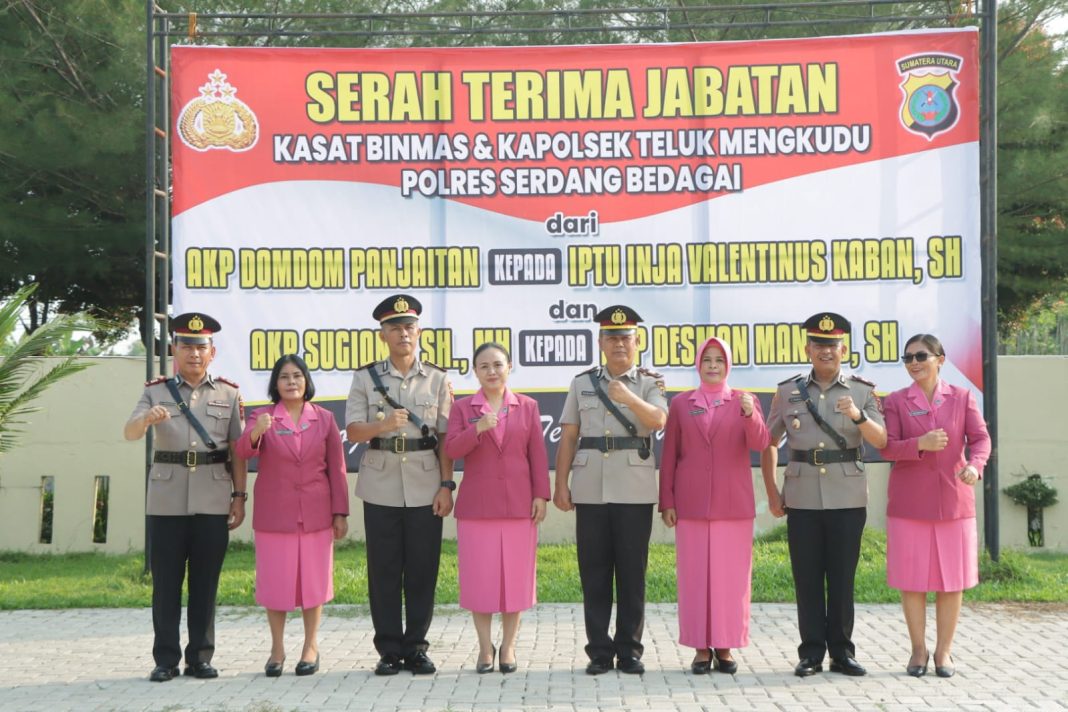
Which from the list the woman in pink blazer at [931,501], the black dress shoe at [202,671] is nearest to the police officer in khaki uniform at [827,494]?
the woman in pink blazer at [931,501]

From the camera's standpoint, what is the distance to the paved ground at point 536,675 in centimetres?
473

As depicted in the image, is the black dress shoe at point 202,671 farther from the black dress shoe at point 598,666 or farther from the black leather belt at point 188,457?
the black dress shoe at point 598,666

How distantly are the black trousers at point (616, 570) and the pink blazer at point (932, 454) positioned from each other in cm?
113

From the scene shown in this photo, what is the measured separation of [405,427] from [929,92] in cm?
433

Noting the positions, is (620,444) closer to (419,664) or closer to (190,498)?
(419,664)

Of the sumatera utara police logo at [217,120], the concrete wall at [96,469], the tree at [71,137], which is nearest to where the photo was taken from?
the sumatera utara police logo at [217,120]

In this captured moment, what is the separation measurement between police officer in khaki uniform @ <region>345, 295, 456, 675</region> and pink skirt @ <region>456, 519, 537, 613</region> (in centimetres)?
15

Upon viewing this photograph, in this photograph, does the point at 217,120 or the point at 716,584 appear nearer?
the point at 716,584

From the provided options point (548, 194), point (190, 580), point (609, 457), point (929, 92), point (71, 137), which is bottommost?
point (190, 580)

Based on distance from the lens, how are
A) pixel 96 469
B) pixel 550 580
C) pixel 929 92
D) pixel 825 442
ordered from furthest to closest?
pixel 96 469 < pixel 550 580 < pixel 929 92 < pixel 825 442

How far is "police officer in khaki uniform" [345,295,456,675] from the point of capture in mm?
5305

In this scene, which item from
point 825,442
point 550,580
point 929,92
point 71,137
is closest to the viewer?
point 825,442

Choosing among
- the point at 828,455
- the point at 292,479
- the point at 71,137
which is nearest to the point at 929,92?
the point at 828,455

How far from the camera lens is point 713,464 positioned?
5.25 m
